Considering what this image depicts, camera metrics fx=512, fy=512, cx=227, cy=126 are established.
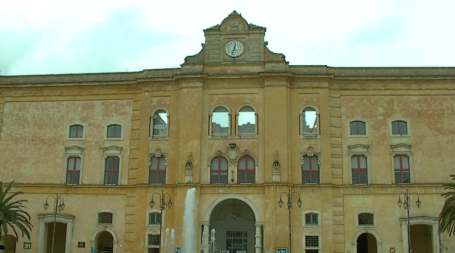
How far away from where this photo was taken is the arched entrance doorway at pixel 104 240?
36000 millimetres

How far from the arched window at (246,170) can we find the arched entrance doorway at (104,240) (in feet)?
32.2

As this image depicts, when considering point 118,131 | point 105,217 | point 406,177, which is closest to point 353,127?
point 406,177

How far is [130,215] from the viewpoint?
119 feet

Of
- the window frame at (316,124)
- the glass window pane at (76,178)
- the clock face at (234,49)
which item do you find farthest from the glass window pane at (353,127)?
the glass window pane at (76,178)

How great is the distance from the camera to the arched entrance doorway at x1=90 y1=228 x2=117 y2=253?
36.0m

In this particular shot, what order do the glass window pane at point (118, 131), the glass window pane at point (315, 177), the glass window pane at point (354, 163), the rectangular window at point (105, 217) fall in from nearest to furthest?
the glass window pane at point (315, 177), the glass window pane at point (354, 163), the rectangular window at point (105, 217), the glass window pane at point (118, 131)

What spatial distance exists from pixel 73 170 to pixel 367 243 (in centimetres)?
2243

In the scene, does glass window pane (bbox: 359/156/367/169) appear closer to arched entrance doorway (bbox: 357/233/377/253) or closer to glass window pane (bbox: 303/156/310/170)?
glass window pane (bbox: 303/156/310/170)

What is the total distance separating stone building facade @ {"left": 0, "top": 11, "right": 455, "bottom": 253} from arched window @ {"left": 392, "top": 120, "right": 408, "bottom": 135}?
8cm

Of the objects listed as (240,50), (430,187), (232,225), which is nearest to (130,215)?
(232,225)

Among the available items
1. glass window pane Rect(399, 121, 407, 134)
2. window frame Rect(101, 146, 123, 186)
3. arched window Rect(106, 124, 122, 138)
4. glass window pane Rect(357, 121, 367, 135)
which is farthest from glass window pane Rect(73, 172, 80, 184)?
glass window pane Rect(399, 121, 407, 134)

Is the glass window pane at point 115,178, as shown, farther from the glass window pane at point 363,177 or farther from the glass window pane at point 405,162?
the glass window pane at point 405,162

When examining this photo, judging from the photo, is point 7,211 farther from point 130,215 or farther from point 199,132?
point 199,132

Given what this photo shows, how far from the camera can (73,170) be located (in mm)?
37844
